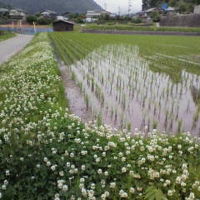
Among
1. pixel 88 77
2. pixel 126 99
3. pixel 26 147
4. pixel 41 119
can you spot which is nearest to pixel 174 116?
pixel 126 99

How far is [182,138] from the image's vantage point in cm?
598

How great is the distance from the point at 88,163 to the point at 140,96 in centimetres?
564

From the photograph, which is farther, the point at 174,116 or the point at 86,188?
the point at 174,116

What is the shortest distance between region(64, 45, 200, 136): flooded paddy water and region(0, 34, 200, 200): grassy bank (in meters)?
1.82

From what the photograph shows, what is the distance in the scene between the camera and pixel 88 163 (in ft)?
16.1

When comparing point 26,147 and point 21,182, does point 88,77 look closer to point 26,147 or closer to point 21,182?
point 26,147

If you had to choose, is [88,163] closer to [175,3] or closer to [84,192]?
[84,192]

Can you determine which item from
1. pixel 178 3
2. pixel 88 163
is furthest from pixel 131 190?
pixel 178 3

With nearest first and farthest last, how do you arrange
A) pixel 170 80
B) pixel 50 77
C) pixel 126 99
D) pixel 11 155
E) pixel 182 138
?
pixel 11 155 < pixel 182 138 < pixel 126 99 < pixel 50 77 < pixel 170 80

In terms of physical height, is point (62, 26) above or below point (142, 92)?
below

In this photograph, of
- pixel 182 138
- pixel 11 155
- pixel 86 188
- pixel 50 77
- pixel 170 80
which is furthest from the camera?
pixel 170 80

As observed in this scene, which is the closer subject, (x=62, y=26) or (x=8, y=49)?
(x=8, y=49)

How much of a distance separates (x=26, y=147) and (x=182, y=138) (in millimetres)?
2741

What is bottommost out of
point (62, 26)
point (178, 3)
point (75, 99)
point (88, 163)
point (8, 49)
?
point (62, 26)
